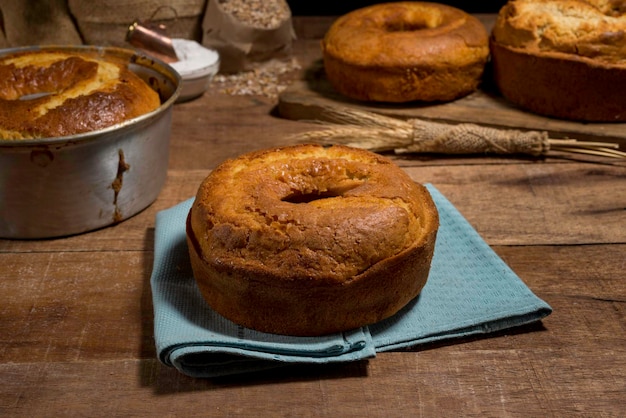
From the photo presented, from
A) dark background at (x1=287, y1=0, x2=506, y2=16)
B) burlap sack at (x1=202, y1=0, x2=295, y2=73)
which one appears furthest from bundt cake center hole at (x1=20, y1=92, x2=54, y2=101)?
dark background at (x1=287, y1=0, x2=506, y2=16)

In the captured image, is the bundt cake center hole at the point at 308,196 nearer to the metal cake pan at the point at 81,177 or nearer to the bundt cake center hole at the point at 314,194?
the bundt cake center hole at the point at 314,194

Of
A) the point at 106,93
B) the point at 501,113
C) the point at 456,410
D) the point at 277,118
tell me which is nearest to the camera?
the point at 456,410

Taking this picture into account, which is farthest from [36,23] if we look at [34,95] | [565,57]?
[565,57]

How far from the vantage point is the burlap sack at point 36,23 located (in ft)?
9.41

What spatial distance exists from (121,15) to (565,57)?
1.74 meters

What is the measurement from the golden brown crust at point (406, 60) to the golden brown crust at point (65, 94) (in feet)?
2.67

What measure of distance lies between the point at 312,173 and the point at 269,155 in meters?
0.14

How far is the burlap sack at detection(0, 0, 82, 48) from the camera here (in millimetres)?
2869

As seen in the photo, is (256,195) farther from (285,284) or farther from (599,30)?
(599,30)

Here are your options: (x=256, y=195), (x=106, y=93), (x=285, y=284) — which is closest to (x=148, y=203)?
(x=106, y=93)

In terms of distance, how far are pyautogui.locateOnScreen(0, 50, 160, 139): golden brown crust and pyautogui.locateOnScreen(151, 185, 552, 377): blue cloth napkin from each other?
0.33m

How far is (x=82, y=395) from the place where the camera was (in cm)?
134

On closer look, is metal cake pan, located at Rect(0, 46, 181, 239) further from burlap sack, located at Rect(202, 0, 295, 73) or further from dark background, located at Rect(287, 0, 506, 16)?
dark background, located at Rect(287, 0, 506, 16)

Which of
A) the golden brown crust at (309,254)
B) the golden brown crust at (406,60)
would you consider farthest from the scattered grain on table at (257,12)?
the golden brown crust at (309,254)
